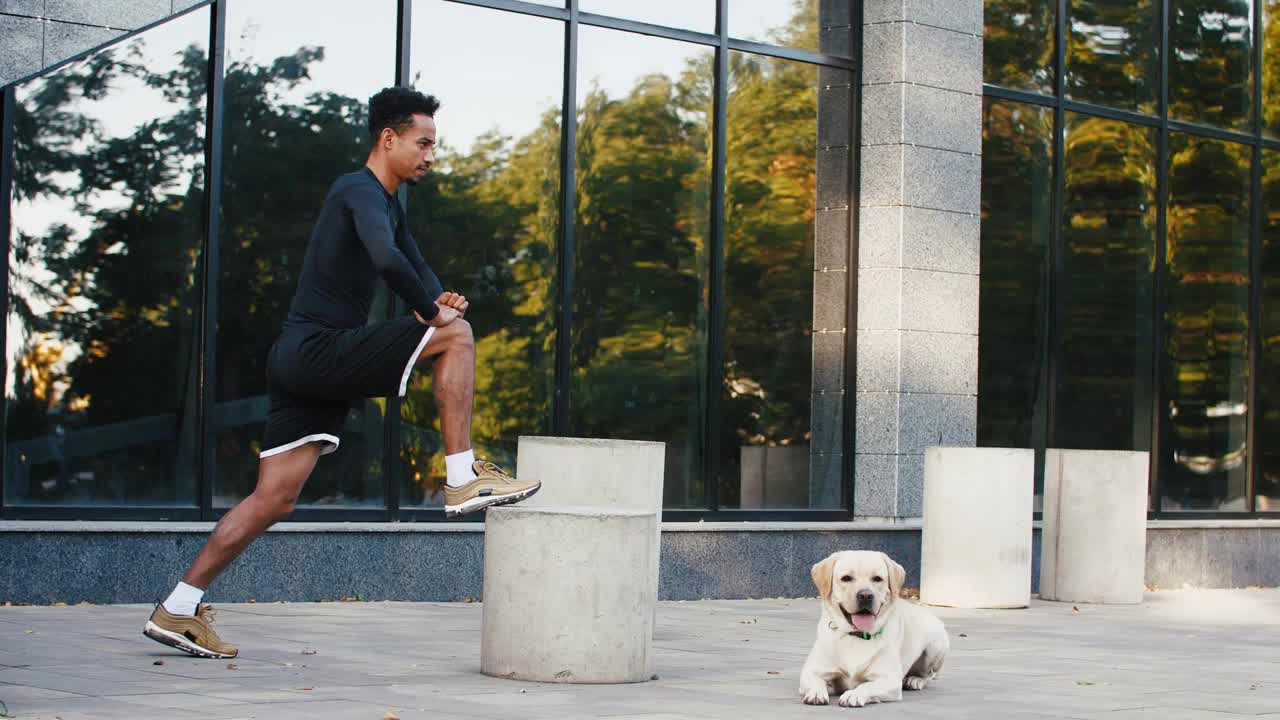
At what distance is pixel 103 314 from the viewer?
10.9 m

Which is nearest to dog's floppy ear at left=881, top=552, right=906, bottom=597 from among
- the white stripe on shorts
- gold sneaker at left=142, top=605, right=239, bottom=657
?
the white stripe on shorts

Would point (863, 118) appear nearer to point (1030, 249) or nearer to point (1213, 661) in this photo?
point (1030, 249)

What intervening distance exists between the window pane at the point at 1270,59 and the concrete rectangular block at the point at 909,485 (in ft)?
19.8

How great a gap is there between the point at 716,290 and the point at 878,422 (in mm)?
1625

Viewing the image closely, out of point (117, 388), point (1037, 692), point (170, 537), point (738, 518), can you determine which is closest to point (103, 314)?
point (117, 388)

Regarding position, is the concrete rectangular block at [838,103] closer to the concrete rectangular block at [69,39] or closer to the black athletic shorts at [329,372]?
the concrete rectangular block at [69,39]

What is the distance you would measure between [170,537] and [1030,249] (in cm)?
801

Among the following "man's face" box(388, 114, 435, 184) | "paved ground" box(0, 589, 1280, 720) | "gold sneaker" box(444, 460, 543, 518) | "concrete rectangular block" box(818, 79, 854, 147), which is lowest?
"paved ground" box(0, 589, 1280, 720)

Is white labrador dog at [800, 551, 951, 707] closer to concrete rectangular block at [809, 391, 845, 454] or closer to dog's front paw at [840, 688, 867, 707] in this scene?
dog's front paw at [840, 688, 867, 707]

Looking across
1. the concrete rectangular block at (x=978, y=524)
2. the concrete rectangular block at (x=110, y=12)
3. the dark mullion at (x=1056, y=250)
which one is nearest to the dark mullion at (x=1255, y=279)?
the dark mullion at (x=1056, y=250)

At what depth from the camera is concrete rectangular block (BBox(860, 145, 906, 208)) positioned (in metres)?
13.9

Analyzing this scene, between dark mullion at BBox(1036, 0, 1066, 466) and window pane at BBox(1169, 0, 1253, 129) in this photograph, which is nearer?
dark mullion at BBox(1036, 0, 1066, 466)

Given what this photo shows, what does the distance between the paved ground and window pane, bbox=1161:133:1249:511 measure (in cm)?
533

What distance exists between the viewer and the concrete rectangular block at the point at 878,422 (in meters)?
13.9
